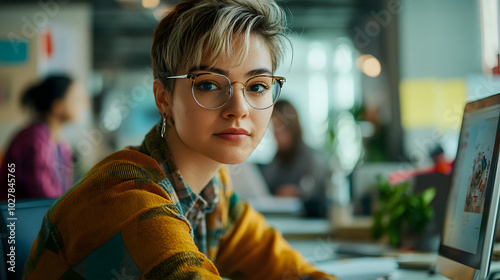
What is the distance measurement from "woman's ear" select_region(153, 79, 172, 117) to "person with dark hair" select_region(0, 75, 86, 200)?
6.02ft

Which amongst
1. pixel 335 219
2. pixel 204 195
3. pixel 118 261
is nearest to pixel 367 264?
pixel 204 195

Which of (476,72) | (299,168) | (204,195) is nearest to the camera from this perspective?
(204,195)

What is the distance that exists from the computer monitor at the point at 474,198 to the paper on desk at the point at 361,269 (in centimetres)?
12

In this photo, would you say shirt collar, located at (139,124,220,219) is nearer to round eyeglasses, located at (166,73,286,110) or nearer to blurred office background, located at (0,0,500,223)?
round eyeglasses, located at (166,73,286,110)

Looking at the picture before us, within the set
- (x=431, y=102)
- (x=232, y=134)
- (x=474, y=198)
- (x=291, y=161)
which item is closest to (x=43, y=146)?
(x=291, y=161)

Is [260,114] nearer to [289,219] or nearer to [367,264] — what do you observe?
[367,264]

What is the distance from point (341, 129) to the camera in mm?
6395

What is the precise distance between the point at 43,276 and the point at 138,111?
7758 millimetres

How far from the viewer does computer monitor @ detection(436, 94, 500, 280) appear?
0.84 metres

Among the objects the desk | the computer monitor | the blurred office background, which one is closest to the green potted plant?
the desk

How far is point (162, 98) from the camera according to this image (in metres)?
0.98

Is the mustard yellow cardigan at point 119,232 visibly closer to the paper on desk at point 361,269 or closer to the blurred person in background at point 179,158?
the blurred person in background at point 179,158

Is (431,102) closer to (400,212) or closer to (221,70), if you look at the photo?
(400,212)

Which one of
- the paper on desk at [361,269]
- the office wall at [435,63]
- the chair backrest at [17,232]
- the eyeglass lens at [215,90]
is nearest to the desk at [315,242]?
the paper on desk at [361,269]
